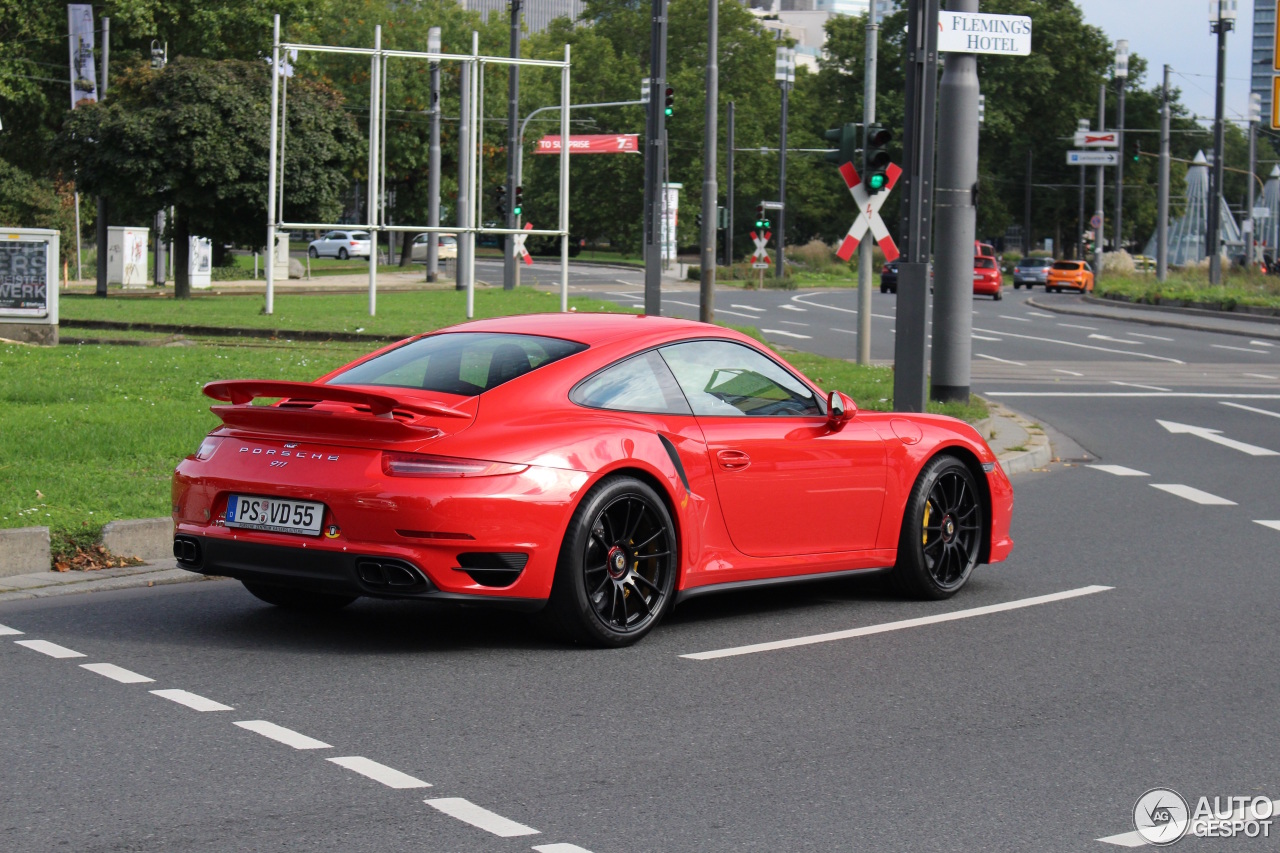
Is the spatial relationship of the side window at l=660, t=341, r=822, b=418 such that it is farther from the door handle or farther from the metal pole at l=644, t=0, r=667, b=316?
the metal pole at l=644, t=0, r=667, b=316

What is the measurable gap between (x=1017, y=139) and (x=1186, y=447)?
272 feet

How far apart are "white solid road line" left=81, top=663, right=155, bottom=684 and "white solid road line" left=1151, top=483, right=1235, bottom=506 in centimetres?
813

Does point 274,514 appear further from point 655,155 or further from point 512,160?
point 512,160

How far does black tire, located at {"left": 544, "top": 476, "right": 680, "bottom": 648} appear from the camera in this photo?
6613 millimetres

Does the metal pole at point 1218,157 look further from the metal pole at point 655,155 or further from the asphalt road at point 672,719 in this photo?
the asphalt road at point 672,719

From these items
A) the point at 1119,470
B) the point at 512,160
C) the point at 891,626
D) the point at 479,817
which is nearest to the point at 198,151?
the point at 512,160

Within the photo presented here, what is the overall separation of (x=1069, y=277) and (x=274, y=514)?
6521 centimetres

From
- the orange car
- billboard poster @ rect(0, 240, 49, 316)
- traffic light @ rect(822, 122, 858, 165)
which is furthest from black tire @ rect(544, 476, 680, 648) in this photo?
the orange car

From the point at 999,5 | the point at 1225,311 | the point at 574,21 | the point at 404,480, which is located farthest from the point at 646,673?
the point at 574,21

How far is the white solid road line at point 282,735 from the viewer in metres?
5.28

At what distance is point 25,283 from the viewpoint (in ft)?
66.9

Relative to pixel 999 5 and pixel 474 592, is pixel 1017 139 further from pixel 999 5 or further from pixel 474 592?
pixel 474 592

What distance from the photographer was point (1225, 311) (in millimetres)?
47094

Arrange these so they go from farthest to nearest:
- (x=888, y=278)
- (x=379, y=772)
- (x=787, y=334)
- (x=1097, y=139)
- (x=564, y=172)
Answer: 1. (x=1097, y=139)
2. (x=888, y=278)
3. (x=787, y=334)
4. (x=564, y=172)
5. (x=379, y=772)
